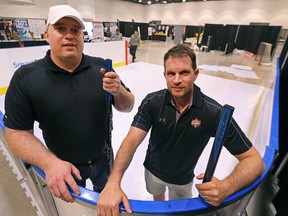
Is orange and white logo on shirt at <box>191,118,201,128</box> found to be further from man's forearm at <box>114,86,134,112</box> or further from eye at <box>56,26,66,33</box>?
eye at <box>56,26,66,33</box>

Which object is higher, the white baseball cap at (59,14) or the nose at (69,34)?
the white baseball cap at (59,14)

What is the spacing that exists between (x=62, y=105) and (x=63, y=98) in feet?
0.16

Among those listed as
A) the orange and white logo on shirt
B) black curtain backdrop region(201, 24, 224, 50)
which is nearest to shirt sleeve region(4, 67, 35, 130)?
the orange and white logo on shirt

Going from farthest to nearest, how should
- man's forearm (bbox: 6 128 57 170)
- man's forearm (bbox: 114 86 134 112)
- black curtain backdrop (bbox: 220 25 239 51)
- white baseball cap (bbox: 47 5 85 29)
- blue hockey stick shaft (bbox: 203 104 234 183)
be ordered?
black curtain backdrop (bbox: 220 25 239 51), man's forearm (bbox: 114 86 134 112), white baseball cap (bbox: 47 5 85 29), man's forearm (bbox: 6 128 57 170), blue hockey stick shaft (bbox: 203 104 234 183)

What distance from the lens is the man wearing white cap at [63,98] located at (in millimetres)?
1028

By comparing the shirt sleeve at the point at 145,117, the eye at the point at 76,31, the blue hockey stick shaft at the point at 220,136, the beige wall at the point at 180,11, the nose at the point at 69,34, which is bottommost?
the shirt sleeve at the point at 145,117

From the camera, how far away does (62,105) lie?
1138mm

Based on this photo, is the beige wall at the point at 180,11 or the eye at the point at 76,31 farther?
the beige wall at the point at 180,11

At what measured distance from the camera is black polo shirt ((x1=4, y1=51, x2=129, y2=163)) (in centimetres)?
107

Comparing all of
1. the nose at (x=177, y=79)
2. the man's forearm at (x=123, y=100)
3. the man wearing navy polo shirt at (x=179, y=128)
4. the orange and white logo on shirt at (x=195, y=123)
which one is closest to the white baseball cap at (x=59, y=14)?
the man's forearm at (x=123, y=100)

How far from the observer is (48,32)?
1154 mm

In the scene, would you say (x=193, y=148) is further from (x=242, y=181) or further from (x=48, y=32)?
(x=48, y=32)

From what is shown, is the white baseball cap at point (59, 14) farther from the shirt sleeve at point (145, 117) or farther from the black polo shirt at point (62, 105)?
the shirt sleeve at point (145, 117)

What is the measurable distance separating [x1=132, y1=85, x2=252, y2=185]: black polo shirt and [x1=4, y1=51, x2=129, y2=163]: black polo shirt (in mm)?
350
